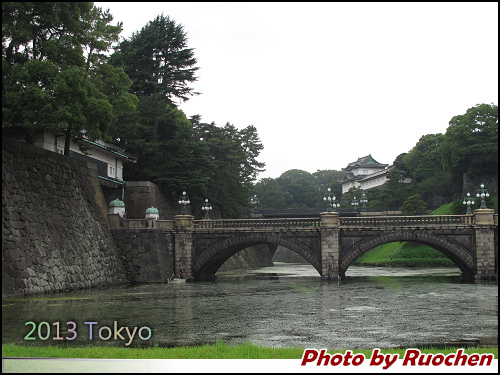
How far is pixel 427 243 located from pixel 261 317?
26.1 metres

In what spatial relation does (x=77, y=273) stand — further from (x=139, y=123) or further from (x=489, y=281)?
(x=489, y=281)

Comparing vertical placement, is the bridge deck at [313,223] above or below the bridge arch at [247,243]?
above

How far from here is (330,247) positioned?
45094 millimetres

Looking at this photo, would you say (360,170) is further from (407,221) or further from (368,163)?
(407,221)

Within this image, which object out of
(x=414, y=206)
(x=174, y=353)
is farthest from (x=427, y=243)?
(x=174, y=353)

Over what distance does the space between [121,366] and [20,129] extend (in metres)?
27.3

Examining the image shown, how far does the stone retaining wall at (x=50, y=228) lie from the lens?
89.6ft

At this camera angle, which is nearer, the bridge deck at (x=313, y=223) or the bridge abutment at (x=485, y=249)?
the bridge abutment at (x=485, y=249)

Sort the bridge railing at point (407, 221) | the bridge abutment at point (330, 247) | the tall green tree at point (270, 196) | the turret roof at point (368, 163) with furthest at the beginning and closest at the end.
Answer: the turret roof at point (368, 163) → the tall green tree at point (270, 196) → the bridge abutment at point (330, 247) → the bridge railing at point (407, 221)

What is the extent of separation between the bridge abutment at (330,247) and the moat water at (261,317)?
1013cm

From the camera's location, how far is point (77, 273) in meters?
33.4

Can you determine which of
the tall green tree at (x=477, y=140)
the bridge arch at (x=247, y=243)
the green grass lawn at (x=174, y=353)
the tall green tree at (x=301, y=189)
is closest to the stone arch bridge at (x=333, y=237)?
the bridge arch at (x=247, y=243)

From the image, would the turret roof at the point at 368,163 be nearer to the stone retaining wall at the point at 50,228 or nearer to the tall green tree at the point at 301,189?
the tall green tree at the point at 301,189

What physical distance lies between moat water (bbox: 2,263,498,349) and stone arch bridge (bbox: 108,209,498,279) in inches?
337
